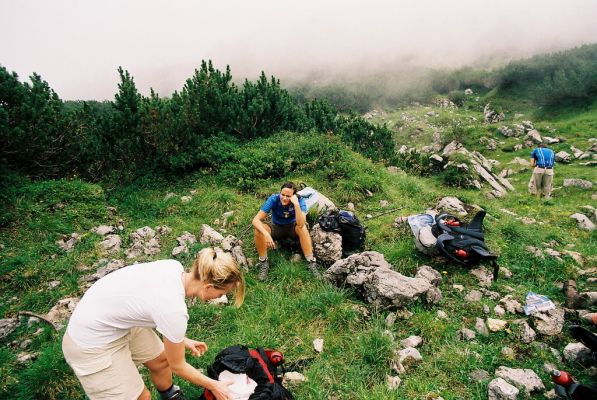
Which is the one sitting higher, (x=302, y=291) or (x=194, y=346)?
(x=194, y=346)

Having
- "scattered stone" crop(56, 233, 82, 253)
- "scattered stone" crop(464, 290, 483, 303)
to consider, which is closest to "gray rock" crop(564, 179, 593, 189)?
"scattered stone" crop(464, 290, 483, 303)

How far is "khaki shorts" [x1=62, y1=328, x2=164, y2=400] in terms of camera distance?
92.5 inches

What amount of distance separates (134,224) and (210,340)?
4241mm

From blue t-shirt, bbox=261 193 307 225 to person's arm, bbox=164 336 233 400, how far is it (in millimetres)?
3407

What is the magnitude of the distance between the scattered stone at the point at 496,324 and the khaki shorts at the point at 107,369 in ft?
13.0

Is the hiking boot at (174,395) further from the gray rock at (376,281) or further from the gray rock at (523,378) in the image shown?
the gray rock at (523,378)

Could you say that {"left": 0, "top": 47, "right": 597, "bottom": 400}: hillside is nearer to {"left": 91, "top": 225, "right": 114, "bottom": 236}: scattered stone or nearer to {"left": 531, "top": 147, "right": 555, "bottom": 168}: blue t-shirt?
{"left": 91, "top": 225, "right": 114, "bottom": 236}: scattered stone

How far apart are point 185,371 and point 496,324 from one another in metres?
3.75

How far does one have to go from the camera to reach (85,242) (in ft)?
21.2

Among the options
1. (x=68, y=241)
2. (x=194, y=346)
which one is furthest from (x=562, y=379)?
(x=68, y=241)

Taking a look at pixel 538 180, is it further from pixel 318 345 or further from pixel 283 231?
pixel 318 345

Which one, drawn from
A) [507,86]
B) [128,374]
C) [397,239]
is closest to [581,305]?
[397,239]

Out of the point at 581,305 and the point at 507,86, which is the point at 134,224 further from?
the point at 507,86

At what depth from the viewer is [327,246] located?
19.0ft
